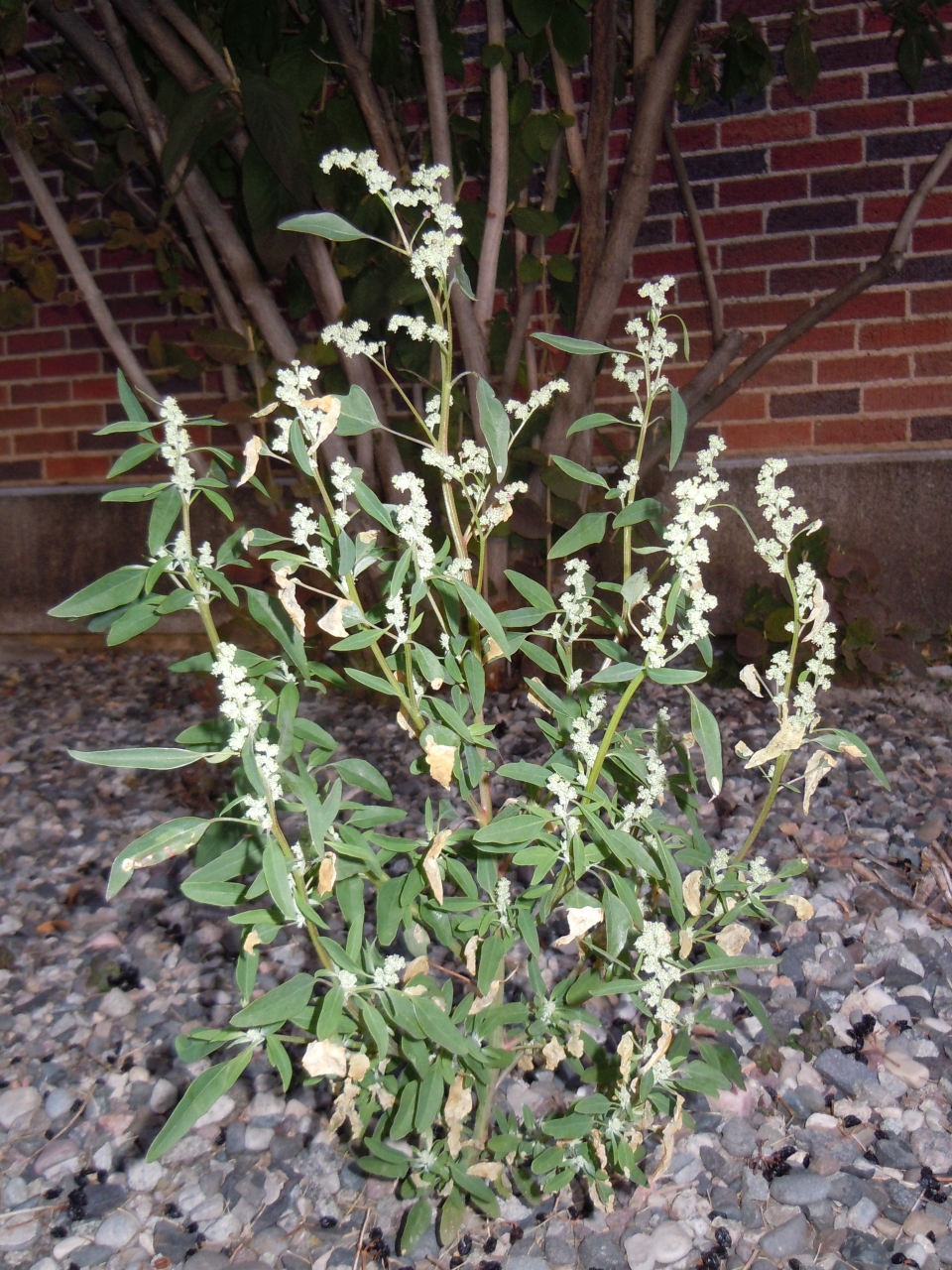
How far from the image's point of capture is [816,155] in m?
3.33

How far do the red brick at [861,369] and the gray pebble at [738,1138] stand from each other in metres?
2.63

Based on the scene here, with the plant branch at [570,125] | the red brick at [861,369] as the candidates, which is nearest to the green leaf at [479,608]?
the plant branch at [570,125]

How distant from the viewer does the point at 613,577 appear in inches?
137

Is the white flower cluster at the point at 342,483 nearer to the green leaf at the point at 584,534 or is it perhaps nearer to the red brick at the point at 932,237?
the green leaf at the point at 584,534

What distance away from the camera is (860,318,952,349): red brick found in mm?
3334

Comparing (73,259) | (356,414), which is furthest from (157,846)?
(73,259)

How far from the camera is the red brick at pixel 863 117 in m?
3.25

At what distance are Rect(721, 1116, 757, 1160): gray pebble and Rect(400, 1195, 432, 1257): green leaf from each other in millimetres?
406

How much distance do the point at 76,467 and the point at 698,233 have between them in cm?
249

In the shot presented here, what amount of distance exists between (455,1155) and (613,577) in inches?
99.0

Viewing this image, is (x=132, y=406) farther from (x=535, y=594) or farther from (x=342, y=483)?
(x=535, y=594)

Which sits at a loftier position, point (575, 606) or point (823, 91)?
point (823, 91)

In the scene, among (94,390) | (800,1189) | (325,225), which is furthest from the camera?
(94,390)

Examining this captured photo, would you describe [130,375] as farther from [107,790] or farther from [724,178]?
[724,178]
